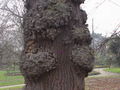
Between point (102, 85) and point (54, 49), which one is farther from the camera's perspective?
point (102, 85)

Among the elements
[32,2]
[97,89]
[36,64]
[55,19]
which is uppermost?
[32,2]

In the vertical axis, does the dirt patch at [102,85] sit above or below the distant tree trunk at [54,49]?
below

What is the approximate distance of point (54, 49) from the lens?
2221mm

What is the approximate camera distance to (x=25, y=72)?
2156 millimetres

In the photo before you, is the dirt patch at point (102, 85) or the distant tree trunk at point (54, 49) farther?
the dirt patch at point (102, 85)

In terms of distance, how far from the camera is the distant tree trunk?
2125 mm

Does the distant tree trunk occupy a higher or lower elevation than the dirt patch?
higher

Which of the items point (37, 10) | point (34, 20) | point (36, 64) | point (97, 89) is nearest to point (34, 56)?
point (36, 64)

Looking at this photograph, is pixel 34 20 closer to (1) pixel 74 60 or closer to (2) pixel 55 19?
(2) pixel 55 19

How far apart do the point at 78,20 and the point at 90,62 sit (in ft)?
1.92

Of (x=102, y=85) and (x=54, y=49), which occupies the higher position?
(x=54, y=49)

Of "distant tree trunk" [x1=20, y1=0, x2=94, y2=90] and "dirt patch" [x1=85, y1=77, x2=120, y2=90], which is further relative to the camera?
"dirt patch" [x1=85, y1=77, x2=120, y2=90]

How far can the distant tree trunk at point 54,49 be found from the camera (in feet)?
6.97

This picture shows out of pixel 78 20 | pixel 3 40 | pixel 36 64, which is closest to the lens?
pixel 36 64
